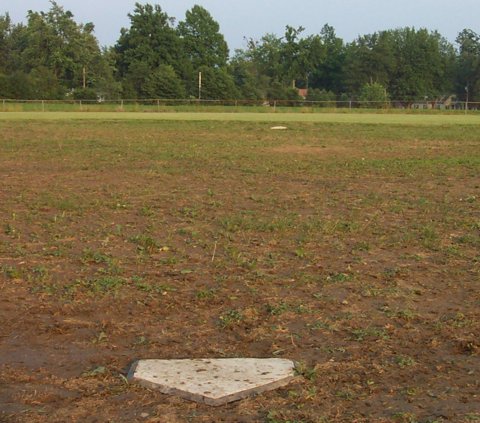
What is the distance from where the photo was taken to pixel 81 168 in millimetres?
14539

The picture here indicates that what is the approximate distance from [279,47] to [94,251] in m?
108

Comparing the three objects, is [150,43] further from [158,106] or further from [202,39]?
[158,106]

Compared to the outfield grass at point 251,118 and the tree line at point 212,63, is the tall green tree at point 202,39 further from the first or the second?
the outfield grass at point 251,118

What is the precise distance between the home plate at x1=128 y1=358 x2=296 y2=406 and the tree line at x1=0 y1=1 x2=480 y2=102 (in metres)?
68.7

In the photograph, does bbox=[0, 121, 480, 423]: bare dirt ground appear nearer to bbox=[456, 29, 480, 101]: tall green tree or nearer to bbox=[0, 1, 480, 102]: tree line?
bbox=[0, 1, 480, 102]: tree line

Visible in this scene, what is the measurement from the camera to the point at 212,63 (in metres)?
97.3

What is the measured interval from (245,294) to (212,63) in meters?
94.5

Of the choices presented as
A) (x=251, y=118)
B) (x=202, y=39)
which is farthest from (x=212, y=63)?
(x=251, y=118)

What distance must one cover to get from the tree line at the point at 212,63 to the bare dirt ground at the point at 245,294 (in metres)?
63.5

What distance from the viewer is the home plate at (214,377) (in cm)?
363

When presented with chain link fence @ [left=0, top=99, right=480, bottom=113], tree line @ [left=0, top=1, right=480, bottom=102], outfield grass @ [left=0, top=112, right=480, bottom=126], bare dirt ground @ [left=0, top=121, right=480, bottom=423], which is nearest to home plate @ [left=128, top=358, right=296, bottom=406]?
bare dirt ground @ [left=0, top=121, right=480, bottom=423]

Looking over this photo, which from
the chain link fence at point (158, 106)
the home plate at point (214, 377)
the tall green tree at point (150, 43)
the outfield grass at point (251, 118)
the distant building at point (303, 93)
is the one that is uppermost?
the tall green tree at point (150, 43)

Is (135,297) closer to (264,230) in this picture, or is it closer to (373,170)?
(264,230)

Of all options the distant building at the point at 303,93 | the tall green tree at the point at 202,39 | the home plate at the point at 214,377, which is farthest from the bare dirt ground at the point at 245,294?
the tall green tree at the point at 202,39
